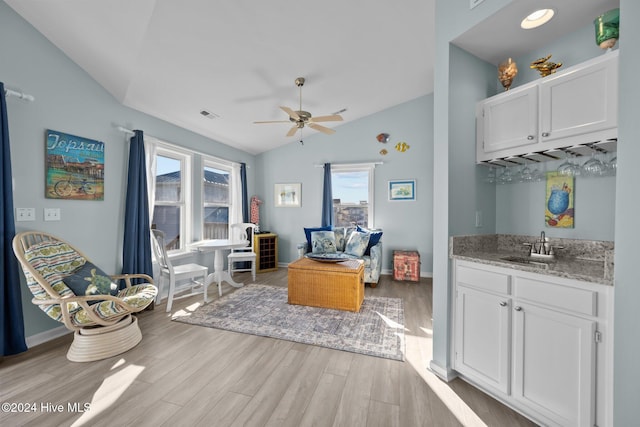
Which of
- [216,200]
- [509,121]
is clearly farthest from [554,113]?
[216,200]

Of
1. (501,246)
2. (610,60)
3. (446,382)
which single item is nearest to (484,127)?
(610,60)

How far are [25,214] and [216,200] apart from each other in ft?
8.81

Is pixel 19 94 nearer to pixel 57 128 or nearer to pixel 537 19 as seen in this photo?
pixel 57 128

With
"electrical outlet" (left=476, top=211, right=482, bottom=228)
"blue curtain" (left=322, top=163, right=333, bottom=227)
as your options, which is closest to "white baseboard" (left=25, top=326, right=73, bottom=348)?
"blue curtain" (left=322, top=163, right=333, bottom=227)

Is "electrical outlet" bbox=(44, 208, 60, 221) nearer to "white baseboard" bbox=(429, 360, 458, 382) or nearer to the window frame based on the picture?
the window frame

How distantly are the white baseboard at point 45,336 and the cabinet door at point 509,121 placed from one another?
4.22m

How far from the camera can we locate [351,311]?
9.96 ft

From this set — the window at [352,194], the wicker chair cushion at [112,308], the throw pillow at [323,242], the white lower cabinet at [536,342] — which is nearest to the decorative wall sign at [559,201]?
the white lower cabinet at [536,342]

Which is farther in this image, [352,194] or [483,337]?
[352,194]

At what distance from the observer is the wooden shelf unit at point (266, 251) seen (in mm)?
5027

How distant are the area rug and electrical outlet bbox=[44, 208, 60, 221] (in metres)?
1.54

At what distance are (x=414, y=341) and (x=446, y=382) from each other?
56 centimetres

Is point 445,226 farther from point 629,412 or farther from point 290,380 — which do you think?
point 290,380

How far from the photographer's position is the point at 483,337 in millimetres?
1675
